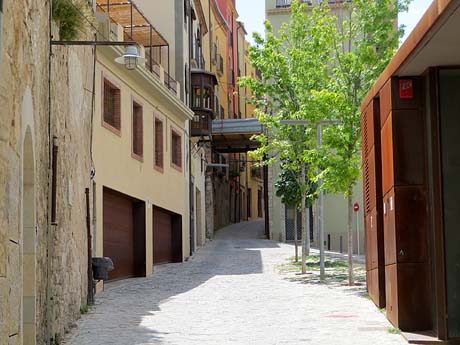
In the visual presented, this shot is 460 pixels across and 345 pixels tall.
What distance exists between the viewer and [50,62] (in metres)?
11.0

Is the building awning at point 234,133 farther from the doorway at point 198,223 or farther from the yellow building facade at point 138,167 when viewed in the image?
the yellow building facade at point 138,167

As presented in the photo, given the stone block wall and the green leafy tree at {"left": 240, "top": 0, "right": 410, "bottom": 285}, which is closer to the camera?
the stone block wall

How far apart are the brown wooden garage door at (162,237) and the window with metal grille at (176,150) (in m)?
2.11

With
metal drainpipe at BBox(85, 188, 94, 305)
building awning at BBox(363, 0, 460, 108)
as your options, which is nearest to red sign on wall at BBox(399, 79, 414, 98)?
building awning at BBox(363, 0, 460, 108)

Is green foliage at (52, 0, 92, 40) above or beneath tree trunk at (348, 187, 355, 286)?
above

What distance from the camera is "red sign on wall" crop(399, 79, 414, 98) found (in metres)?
11.6

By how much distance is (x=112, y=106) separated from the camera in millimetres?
23078

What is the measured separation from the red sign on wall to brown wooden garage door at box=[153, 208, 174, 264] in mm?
18392

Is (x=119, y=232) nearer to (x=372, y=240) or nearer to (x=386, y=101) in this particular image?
(x=372, y=240)

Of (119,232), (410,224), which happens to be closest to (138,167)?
(119,232)

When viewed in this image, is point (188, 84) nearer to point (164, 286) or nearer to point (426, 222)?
point (164, 286)

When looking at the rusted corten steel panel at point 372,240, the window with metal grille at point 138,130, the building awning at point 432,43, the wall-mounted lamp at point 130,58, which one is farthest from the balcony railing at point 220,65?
the building awning at point 432,43

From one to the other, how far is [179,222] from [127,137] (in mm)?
9604

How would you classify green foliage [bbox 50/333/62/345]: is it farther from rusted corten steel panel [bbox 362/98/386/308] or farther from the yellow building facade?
the yellow building facade
